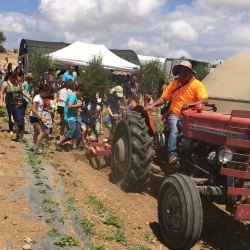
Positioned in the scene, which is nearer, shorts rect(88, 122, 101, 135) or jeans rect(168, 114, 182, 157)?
jeans rect(168, 114, 182, 157)

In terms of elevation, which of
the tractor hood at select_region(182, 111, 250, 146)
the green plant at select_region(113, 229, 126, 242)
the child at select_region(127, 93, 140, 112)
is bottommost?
the green plant at select_region(113, 229, 126, 242)

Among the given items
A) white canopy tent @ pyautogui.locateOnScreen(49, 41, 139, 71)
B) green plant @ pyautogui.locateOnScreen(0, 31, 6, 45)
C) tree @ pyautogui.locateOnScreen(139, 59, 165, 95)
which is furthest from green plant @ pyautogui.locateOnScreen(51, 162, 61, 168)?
green plant @ pyautogui.locateOnScreen(0, 31, 6, 45)

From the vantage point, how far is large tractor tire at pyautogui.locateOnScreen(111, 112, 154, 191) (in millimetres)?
5223

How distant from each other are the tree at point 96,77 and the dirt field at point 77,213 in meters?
12.9

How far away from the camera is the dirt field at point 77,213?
372cm

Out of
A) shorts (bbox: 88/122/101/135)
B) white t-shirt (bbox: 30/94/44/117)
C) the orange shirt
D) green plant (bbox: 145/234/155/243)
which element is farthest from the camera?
shorts (bbox: 88/122/101/135)

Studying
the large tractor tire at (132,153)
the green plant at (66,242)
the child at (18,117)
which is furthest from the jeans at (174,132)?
the child at (18,117)

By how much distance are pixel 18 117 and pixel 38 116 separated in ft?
3.56

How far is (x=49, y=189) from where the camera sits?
485 centimetres

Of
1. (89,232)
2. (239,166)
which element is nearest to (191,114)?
(239,166)

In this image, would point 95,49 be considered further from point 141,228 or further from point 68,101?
point 141,228

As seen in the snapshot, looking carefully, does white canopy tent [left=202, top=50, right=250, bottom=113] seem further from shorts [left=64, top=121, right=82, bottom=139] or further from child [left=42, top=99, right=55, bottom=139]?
child [left=42, top=99, right=55, bottom=139]

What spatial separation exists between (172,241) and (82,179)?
209 centimetres

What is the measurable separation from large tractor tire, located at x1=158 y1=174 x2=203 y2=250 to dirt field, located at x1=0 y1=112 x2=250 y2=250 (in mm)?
229
